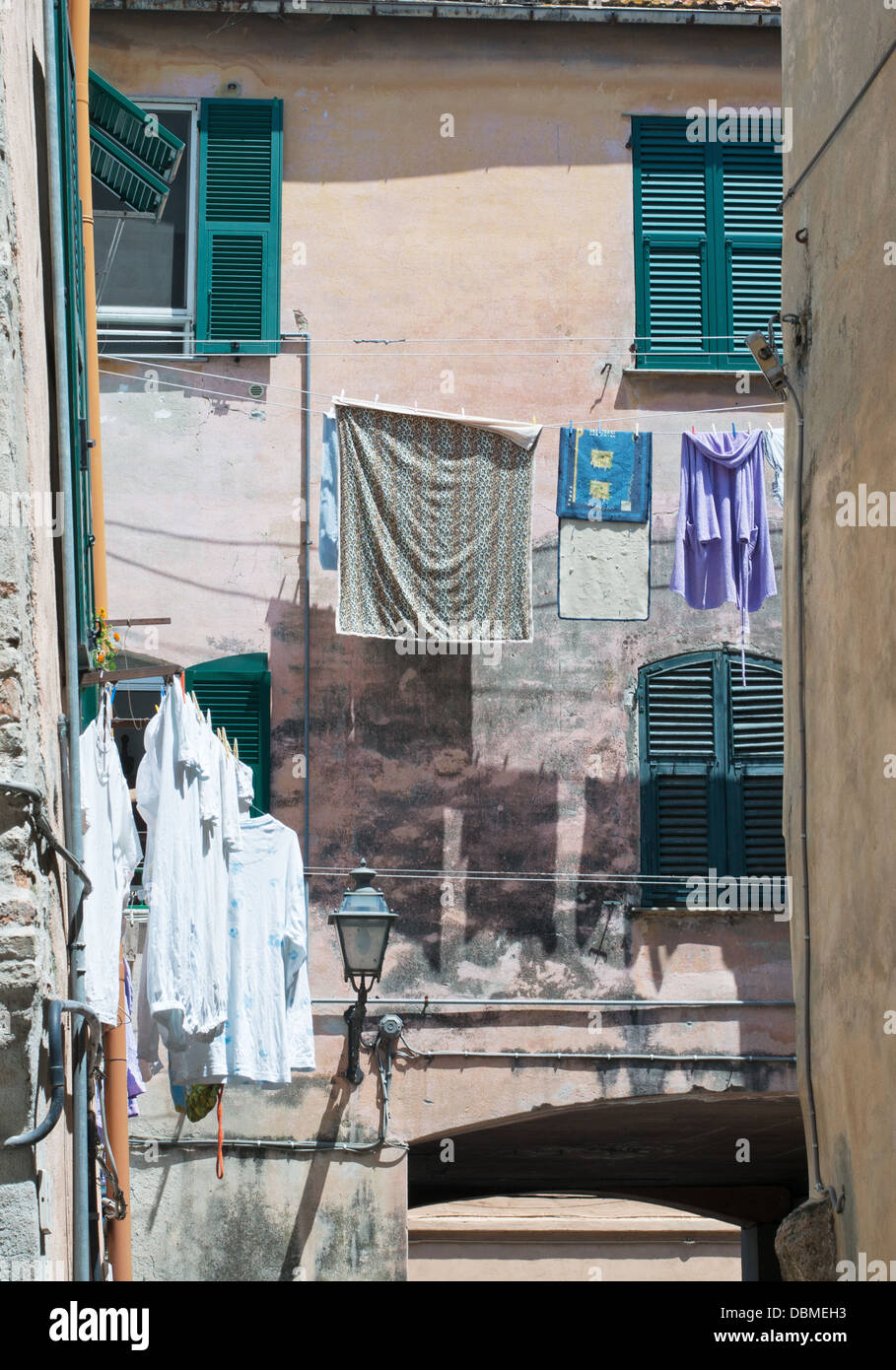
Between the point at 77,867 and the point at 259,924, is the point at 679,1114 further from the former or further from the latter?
the point at 77,867

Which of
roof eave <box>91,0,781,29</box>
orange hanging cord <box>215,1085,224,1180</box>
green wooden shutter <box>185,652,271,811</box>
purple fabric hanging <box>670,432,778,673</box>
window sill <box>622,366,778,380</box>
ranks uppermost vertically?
roof eave <box>91,0,781,29</box>

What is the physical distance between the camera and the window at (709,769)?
12.1 m

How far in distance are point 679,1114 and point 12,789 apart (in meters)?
9.80

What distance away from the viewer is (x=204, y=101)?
12656 millimetres

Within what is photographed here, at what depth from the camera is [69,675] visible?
6105 millimetres

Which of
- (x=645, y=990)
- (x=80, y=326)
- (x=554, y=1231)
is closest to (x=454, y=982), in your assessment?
(x=645, y=990)

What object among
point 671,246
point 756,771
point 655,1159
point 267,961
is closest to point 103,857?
point 267,961

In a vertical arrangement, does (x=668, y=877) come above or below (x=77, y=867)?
below

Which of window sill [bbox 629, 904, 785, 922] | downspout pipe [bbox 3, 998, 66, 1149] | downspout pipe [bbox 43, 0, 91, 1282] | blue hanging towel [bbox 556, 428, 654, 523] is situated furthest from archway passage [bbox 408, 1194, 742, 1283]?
downspout pipe [bbox 3, 998, 66, 1149]

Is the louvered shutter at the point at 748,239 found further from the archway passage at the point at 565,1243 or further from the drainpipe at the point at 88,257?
the archway passage at the point at 565,1243

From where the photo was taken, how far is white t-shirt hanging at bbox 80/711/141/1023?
6730mm

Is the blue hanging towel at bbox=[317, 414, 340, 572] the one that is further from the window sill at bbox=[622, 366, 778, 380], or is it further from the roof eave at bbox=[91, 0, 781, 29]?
the roof eave at bbox=[91, 0, 781, 29]

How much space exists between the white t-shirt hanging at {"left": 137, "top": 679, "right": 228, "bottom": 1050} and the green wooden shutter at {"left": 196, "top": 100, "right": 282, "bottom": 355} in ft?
15.1
